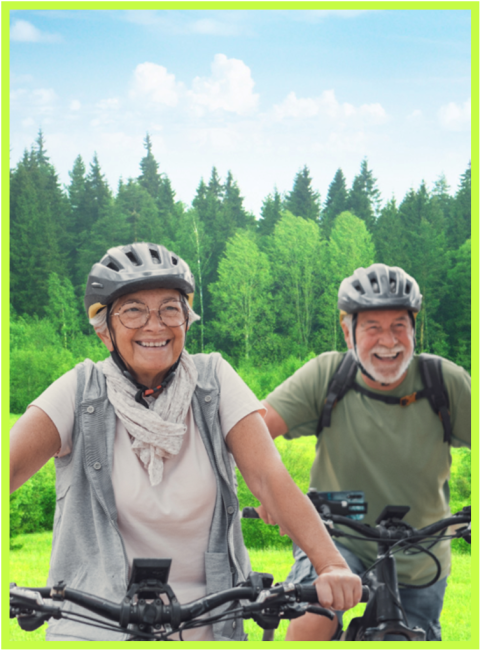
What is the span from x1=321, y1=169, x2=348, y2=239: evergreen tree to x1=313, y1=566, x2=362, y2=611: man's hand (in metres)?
21.3

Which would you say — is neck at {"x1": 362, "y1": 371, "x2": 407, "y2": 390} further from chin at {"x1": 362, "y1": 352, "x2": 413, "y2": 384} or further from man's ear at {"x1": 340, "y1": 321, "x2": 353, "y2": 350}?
man's ear at {"x1": 340, "y1": 321, "x2": 353, "y2": 350}

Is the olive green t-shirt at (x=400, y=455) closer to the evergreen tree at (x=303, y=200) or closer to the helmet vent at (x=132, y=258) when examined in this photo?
the helmet vent at (x=132, y=258)

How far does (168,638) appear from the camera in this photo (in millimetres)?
2020

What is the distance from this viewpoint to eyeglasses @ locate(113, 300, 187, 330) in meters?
2.60

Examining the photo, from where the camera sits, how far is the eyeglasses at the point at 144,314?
260cm

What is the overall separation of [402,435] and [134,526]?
5.40 feet

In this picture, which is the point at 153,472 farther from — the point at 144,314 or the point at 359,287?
the point at 359,287

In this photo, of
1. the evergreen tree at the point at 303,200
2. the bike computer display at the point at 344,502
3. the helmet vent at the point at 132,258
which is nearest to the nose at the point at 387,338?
the bike computer display at the point at 344,502

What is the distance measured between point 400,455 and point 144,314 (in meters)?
1.60

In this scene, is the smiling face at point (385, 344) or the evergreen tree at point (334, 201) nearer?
the smiling face at point (385, 344)

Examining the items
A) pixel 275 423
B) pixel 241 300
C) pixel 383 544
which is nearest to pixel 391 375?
pixel 275 423

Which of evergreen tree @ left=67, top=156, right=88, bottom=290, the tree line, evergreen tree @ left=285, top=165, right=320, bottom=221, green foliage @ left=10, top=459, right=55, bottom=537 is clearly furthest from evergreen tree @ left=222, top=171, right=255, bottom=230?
green foliage @ left=10, top=459, right=55, bottom=537

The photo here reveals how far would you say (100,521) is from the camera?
2342 mm

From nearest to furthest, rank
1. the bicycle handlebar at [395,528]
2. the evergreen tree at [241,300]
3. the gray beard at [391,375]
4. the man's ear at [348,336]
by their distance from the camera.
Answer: the bicycle handlebar at [395,528] < the gray beard at [391,375] < the man's ear at [348,336] < the evergreen tree at [241,300]
